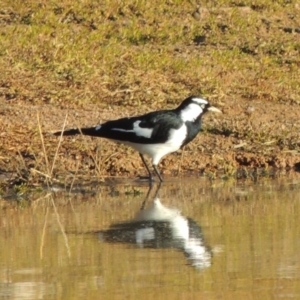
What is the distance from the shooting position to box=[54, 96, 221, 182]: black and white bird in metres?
10.5

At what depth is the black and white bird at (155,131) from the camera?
10477 millimetres

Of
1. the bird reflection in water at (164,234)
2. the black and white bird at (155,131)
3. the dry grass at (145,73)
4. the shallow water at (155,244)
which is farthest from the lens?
the dry grass at (145,73)

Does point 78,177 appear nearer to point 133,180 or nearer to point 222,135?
point 133,180

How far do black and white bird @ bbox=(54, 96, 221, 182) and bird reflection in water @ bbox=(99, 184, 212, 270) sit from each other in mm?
1816

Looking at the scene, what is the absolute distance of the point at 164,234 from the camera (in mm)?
7711

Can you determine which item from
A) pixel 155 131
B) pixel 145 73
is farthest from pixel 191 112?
pixel 145 73

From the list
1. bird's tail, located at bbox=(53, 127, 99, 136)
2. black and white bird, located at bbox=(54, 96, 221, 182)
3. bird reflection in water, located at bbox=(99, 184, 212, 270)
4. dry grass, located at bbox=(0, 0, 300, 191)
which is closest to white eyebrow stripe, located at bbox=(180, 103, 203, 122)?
black and white bird, located at bbox=(54, 96, 221, 182)

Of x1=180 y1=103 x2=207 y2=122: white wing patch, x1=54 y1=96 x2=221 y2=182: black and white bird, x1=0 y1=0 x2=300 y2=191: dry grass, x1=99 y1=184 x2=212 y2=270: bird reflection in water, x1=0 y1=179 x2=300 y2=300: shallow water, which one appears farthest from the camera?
x1=0 y1=0 x2=300 y2=191: dry grass

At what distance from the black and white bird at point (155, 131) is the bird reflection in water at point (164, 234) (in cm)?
182

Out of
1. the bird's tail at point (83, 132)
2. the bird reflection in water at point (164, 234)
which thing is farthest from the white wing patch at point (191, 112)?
the bird reflection in water at point (164, 234)

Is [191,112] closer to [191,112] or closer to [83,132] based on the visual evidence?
[191,112]

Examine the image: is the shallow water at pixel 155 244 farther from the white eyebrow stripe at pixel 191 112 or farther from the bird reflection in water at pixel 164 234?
the white eyebrow stripe at pixel 191 112

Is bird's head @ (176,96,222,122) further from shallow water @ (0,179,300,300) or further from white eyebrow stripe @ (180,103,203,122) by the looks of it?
shallow water @ (0,179,300,300)

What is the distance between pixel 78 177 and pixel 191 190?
3.37 ft
